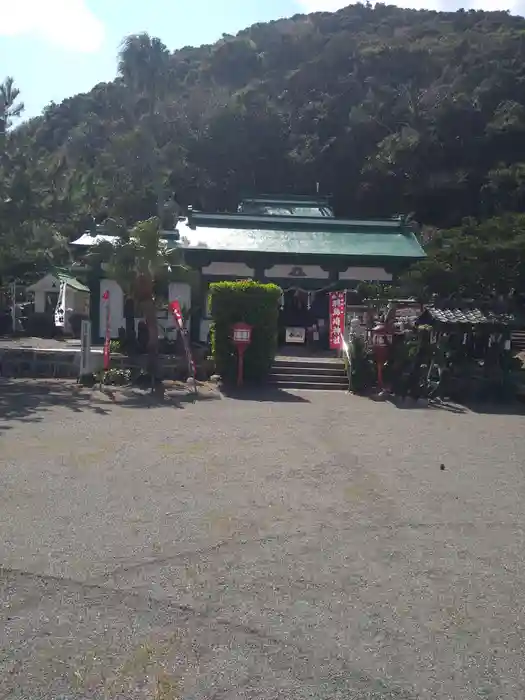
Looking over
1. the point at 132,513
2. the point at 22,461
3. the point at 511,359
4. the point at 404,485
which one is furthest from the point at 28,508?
the point at 511,359

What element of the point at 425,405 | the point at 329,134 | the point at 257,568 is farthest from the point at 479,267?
the point at 329,134

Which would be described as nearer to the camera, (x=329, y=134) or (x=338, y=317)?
(x=338, y=317)

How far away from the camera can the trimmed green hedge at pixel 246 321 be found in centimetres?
1731

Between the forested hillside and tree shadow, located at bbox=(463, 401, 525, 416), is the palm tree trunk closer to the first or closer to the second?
tree shadow, located at bbox=(463, 401, 525, 416)

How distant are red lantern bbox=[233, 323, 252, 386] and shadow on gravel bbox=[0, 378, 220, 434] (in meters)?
1.23

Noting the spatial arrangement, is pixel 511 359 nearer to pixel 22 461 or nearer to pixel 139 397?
pixel 139 397

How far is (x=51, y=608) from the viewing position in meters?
4.42

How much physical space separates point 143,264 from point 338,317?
19.8ft

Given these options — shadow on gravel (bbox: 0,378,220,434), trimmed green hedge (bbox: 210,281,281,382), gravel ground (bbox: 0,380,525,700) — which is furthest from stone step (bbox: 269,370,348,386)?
gravel ground (bbox: 0,380,525,700)

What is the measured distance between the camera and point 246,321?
17328 mm

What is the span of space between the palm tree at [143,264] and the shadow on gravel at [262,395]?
1947mm

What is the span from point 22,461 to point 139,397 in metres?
6.71

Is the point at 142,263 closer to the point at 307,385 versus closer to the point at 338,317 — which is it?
the point at 307,385

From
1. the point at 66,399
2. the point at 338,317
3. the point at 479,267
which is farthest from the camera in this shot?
the point at 338,317
